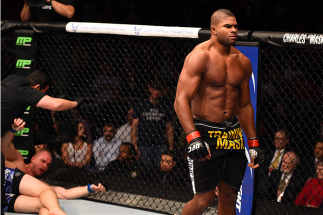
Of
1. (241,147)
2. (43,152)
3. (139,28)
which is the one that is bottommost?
(43,152)

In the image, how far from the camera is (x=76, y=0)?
539cm

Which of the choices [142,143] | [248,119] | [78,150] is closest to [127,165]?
[142,143]

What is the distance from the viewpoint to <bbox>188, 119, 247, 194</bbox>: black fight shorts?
6.50 ft

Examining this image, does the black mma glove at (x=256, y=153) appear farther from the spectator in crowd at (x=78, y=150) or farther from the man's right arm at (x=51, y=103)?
the spectator in crowd at (x=78, y=150)

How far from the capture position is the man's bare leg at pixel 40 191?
2.45 meters

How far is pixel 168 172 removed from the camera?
10.7 ft

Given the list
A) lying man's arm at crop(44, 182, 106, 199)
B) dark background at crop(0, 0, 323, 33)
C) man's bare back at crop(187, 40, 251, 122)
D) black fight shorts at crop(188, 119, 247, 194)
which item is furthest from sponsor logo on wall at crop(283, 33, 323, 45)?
dark background at crop(0, 0, 323, 33)

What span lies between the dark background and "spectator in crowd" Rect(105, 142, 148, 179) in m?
1.93

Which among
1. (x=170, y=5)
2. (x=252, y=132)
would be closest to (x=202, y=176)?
(x=252, y=132)

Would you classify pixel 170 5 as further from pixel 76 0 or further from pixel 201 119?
pixel 201 119

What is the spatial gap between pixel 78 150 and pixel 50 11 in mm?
1262

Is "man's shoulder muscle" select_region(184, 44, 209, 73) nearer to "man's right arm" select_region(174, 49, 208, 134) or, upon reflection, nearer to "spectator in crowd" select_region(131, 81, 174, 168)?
"man's right arm" select_region(174, 49, 208, 134)

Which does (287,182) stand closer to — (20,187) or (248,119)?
(248,119)

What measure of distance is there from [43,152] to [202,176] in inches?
59.7
